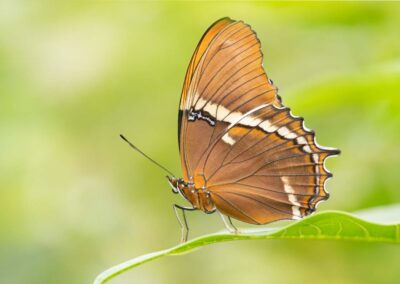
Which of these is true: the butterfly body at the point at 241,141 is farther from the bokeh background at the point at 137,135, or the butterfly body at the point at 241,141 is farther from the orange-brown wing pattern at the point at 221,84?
the bokeh background at the point at 137,135

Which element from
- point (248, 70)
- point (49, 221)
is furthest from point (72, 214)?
point (248, 70)

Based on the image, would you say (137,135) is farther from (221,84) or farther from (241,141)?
(221,84)

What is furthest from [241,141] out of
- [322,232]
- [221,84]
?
[322,232]

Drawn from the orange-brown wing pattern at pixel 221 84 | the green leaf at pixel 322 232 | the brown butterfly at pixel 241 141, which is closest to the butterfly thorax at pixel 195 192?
the brown butterfly at pixel 241 141

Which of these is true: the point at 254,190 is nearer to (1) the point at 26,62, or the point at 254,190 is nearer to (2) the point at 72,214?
(2) the point at 72,214

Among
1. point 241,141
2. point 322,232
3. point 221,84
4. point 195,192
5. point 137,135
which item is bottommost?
point 322,232

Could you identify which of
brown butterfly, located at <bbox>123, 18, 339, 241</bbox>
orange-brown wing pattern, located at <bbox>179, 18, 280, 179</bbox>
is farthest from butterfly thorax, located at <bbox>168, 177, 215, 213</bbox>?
orange-brown wing pattern, located at <bbox>179, 18, 280, 179</bbox>

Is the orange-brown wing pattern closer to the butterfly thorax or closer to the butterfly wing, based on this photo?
the butterfly wing

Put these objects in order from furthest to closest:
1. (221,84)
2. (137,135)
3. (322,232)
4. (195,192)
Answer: (137,135) → (195,192) → (221,84) → (322,232)
